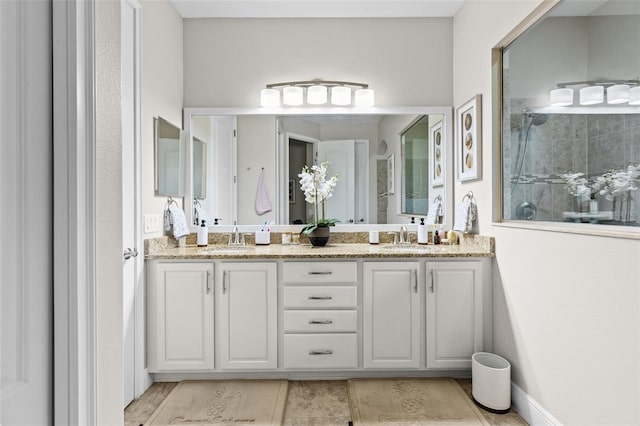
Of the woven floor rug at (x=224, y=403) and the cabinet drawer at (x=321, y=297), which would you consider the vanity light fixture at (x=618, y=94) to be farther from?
the woven floor rug at (x=224, y=403)

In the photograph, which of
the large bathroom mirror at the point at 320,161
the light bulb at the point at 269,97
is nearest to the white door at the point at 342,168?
the large bathroom mirror at the point at 320,161

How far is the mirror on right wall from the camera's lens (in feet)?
4.57

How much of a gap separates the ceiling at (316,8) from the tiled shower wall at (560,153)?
1129 mm

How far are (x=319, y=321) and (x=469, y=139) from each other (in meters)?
1.58

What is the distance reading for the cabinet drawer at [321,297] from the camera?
2.33 meters

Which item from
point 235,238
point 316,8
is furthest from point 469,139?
point 235,238

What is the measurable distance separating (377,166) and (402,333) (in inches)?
50.2

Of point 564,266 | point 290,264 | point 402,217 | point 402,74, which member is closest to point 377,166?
point 402,217

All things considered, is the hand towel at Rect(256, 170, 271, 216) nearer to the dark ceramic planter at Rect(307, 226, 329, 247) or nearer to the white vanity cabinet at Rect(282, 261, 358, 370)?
the dark ceramic planter at Rect(307, 226, 329, 247)

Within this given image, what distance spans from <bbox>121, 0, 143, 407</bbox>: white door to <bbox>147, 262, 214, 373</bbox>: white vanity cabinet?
0.38 ft

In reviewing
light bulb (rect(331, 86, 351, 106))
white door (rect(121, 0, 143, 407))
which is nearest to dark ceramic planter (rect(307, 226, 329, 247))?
light bulb (rect(331, 86, 351, 106))

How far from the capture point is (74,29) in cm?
70

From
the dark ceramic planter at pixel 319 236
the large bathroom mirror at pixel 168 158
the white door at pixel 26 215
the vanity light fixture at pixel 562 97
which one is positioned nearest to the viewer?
the white door at pixel 26 215

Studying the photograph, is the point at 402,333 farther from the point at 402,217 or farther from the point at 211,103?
the point at 211,103
